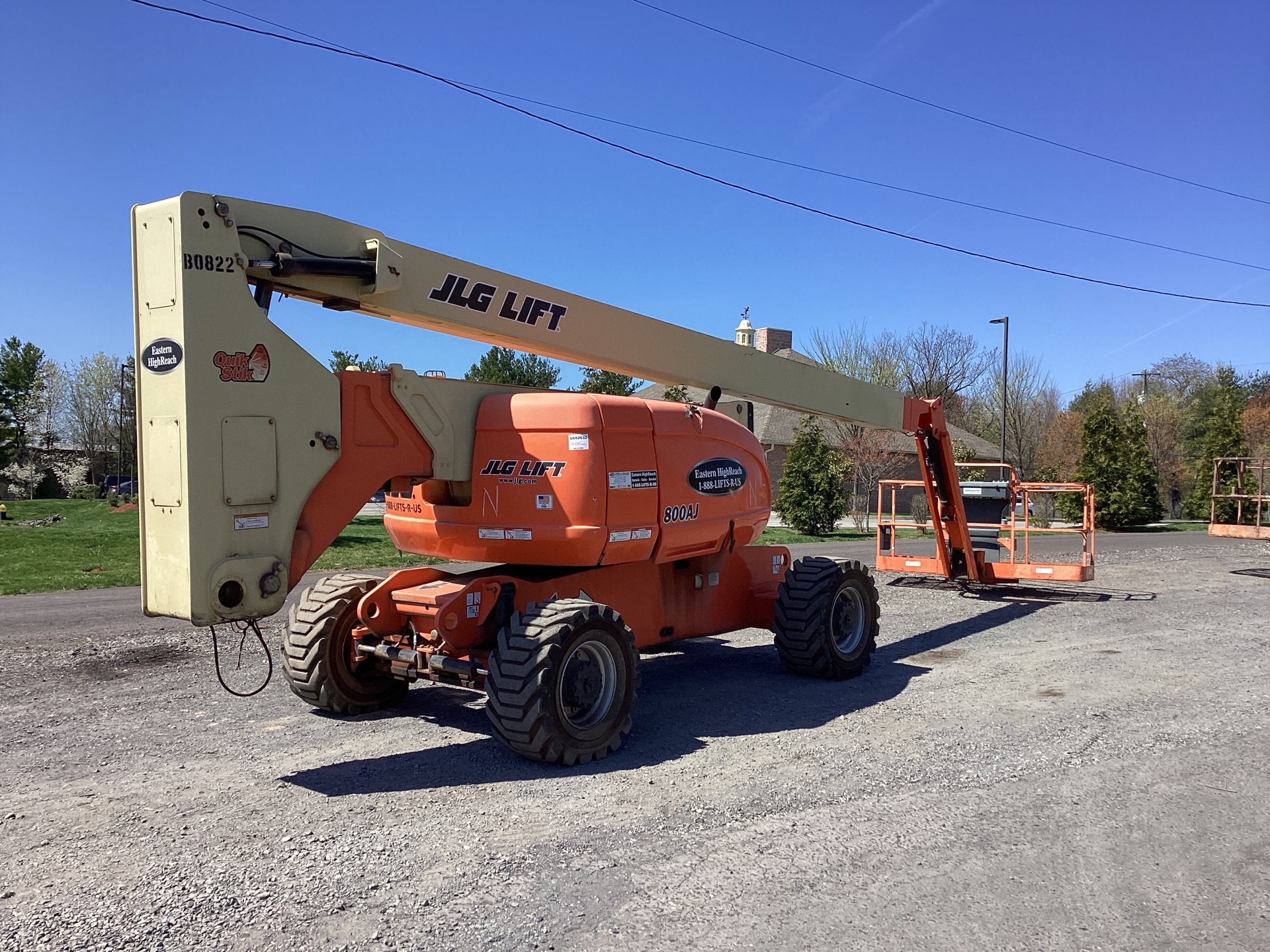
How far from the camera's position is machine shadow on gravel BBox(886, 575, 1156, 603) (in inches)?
531

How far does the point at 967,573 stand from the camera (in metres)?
13.3

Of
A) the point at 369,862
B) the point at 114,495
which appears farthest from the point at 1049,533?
the point at 114,495

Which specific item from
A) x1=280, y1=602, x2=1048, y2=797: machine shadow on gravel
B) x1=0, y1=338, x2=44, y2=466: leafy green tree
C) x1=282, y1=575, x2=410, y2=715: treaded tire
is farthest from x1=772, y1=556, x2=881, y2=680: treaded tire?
x1=0, y1=338, x2=44, y2=466: leafy green tree

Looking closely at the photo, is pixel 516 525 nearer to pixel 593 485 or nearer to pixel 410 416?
pixel 593 485

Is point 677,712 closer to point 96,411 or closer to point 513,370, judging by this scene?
point 513,370

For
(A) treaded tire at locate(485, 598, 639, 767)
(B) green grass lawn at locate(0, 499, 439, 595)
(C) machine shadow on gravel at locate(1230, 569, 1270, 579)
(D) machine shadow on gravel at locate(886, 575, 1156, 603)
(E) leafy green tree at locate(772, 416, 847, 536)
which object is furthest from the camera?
(E) leafy green tree at locate(772, 416, 847, 536)

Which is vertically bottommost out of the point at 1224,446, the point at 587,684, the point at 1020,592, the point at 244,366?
the point at 1020,592

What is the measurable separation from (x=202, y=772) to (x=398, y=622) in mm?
1476

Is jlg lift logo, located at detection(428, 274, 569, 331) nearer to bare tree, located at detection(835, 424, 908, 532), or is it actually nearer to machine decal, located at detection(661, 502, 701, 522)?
machine decal, located at detection(661, 502, 701, 522)

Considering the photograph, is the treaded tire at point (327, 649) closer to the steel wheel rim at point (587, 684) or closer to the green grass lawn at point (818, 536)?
the steel wheel rim at point (587, 684)

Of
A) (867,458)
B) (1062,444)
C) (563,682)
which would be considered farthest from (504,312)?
(1062,444)

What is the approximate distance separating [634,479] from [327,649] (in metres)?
2.53

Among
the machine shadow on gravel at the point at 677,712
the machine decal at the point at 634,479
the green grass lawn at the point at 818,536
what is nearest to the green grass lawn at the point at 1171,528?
the green grass lawn at the point at 818,536

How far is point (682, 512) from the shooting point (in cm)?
709
